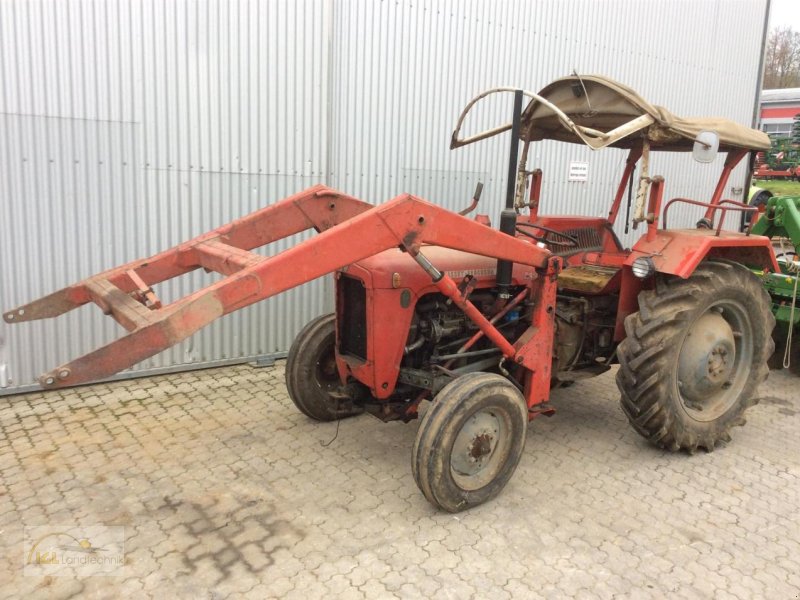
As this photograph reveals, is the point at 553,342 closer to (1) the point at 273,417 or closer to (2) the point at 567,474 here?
(2) the point at 567,474

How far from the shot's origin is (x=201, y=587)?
2635 millimetres

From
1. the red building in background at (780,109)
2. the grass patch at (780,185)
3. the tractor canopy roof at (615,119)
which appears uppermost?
the red building in background at (780,109)

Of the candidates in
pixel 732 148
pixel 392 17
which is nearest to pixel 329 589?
pixel 732 148

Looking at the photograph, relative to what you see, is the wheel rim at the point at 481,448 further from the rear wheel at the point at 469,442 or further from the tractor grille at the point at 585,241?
the tractor grille at the point at 585,241

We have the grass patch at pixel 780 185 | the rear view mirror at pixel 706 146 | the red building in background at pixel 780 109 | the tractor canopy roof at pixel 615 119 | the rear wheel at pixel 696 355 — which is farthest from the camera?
the red building in background at pixel 780 109

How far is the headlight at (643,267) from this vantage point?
375 cm

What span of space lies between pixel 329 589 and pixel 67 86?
4.07m

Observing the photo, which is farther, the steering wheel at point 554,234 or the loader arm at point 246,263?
the steering wheel at point 554,234

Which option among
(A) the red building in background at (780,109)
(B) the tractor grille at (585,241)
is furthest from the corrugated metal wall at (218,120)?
(A) the red building in background at (780,109)

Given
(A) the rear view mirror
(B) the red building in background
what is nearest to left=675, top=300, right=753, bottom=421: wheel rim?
(A) the rear view mirror

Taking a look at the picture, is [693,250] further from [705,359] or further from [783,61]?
[783,61]

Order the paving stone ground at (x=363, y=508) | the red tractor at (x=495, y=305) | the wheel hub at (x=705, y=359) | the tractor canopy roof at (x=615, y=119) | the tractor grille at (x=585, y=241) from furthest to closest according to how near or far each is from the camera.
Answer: the tractor grille at (x=585, y=241)
the wheel hub at (x=705, y=359)
the tractor canopy roof at (x=615, y=119)
the red tractor at (x=495, y=305)
the paving stone ground at (x=363, y=508)

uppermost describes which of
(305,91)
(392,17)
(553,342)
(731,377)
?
(392,17)

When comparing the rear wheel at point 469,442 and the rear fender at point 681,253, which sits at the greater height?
the rear fender at point 681,253
